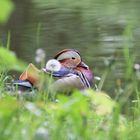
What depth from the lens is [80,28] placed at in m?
4.73

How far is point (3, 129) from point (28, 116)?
0.29 m

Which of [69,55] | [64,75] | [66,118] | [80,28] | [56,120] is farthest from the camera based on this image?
[80,28]

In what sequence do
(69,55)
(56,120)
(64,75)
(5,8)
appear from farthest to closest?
(69,55) → (64,75) → (56,120) → (5,8)

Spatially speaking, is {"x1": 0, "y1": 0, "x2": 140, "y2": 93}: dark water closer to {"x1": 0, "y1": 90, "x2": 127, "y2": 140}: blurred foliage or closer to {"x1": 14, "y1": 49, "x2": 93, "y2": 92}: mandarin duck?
{"x1": 14, "y1": 49, "x2": 93, "y2": 92}: mandarin duck

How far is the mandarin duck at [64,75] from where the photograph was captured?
2439 mm

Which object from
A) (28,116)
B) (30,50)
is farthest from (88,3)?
(28,116)

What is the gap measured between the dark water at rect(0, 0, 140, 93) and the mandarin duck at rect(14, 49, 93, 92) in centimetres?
93

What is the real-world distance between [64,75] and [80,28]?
1.95 meters

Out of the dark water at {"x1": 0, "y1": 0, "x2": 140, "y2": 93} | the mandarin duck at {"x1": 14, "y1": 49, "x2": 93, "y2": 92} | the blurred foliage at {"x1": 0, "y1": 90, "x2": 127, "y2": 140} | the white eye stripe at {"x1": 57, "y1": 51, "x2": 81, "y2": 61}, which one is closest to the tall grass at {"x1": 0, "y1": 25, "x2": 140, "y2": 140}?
the blurred foliage at {"x1": 0, "y1": 90, "x2": 127, "y2": 140}

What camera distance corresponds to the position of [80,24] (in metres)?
4.68

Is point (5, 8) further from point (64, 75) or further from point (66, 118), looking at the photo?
point (64, 75)

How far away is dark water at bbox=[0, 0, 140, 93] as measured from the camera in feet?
13.7

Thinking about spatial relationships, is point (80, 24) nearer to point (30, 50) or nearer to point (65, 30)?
point (65, 30)

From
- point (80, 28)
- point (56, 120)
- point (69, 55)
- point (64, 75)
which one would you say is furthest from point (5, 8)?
point (80, 28)
